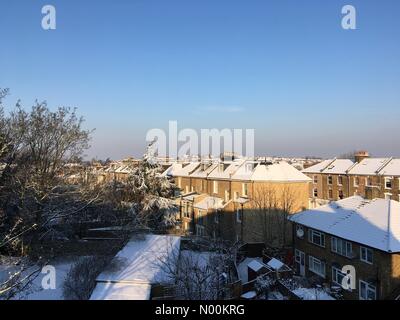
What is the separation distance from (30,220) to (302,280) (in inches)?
669

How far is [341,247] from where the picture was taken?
20906 millimetres

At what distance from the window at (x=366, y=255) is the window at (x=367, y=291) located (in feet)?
3.93

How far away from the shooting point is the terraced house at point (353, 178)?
46312 mm

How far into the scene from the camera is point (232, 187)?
117ft

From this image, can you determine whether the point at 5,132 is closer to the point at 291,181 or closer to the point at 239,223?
the point at 239,223

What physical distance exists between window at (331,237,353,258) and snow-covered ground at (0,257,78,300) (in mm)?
15248

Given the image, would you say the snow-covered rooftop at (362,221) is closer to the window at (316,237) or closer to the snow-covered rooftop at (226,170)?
the window at (316,237)

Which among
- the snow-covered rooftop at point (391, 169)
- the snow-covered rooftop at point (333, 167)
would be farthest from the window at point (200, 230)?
the snow-covered rooftop at point (333, 167)

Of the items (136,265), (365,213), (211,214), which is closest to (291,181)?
(211,214)

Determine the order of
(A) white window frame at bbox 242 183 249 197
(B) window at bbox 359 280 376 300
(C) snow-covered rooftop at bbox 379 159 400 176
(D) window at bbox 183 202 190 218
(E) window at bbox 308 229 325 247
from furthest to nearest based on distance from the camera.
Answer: (C) snow-covered rooftop at bbox 379 159 400 176 < (D) window at bbox 183 202 190 218 < (A) white window frame at bbox 242 183 249 197 < (E) window at bbox 308 229 325 247 < (B) window at bbox 359 280 376 300

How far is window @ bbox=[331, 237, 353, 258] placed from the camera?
20034mm

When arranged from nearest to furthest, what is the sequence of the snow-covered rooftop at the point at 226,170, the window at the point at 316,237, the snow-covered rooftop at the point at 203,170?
1. the window at the point at 316,237
2. the snow-covered rooftop at the point at 226,170
3. the snow-covered rooftop at the point at 203,170

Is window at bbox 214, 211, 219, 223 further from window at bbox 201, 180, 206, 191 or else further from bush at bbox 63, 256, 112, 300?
bush at bbox 63, 256, 112, 300

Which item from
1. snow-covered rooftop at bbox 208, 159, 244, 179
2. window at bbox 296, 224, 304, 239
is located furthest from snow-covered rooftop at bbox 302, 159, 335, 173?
window at bbox 296, 224, 304, 239
